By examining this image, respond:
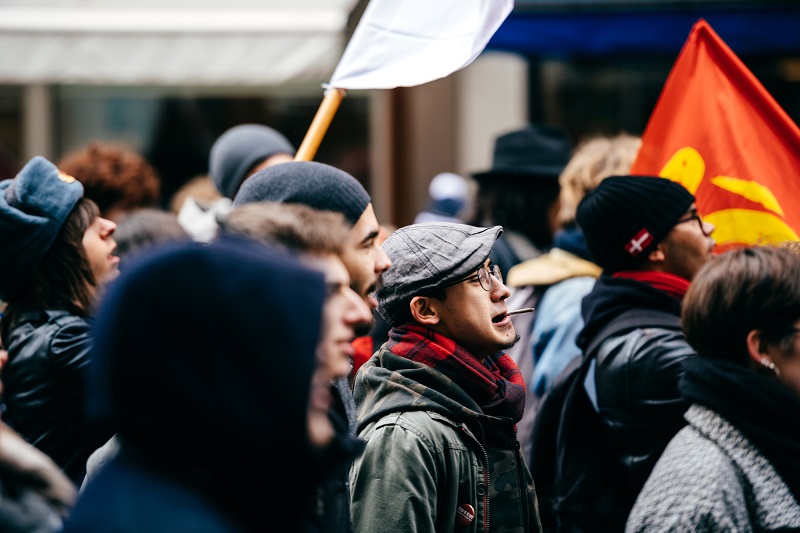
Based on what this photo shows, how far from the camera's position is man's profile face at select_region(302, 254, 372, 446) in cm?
155

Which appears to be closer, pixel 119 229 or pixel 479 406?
pixel 479 406

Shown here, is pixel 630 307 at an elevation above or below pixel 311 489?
below

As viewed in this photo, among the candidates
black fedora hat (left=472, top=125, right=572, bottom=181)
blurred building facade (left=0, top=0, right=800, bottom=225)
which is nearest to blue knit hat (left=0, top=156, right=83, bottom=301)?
blurred building facade (left=0, top=0, right=800, bottom=225)

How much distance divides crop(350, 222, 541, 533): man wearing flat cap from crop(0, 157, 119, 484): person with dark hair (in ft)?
3.13

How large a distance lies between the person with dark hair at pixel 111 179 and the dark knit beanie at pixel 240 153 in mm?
374

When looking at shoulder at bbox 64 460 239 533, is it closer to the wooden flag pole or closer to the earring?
the earring

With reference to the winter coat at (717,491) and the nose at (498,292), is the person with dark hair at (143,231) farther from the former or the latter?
the winter coat at (717,491)

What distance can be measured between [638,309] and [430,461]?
1.13 meters

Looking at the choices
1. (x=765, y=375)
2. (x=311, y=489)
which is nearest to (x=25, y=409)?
(x=311, y=489)

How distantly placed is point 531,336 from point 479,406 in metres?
1.74

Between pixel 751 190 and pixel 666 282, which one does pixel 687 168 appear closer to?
pixel 751 190

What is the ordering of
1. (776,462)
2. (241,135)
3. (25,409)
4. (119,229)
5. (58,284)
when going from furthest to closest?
(241,135)
(119,229)
(58,284)
(25,409)
(776,462)

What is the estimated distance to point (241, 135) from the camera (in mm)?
5191

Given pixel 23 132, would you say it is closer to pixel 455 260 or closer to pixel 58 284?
pixel 58 284
